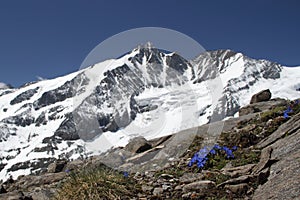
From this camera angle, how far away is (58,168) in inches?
571

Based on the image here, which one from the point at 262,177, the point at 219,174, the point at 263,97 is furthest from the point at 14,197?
the point at 263,97

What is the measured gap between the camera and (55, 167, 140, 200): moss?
25.4 feet

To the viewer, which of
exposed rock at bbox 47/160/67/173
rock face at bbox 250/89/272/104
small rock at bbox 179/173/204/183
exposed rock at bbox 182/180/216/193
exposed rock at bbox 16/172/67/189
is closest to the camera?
exposed rock at bbox 182/180/216/193

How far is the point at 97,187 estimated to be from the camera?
7844 mm

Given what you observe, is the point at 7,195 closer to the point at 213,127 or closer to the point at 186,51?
the point at 186,51

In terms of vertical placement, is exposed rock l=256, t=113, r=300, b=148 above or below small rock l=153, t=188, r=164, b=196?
above

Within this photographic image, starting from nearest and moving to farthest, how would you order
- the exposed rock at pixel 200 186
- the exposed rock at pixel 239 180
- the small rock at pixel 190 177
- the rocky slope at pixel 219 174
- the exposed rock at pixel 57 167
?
the rocky slope at pixel 219 174
the exposed rock at pixel 239 180
the exposed rock at pixel 200 186
the small rock at pixel 190 177
the exposed rock at pixel 57 167

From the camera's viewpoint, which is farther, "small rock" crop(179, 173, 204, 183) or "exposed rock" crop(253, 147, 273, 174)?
"small rock" crop(179, 173, 204, 183)

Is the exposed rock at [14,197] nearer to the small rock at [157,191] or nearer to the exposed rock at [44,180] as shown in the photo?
the exposed rock at [44,180]

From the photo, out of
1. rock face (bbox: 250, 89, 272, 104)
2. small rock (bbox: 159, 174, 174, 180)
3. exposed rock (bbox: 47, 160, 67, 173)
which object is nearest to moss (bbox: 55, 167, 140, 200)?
small rock (bbox: 159, 174, 174, 180)

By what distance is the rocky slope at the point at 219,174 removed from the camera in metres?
6.89

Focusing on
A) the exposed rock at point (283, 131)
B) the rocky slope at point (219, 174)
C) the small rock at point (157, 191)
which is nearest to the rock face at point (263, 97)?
the rocky slope at point (219, 174)

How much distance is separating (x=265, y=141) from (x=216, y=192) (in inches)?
123

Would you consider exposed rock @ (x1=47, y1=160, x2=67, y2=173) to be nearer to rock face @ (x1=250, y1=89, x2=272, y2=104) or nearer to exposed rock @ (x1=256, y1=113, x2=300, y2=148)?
exposed rock @ (x1=256, y1=113, x2=300, y2=148)
